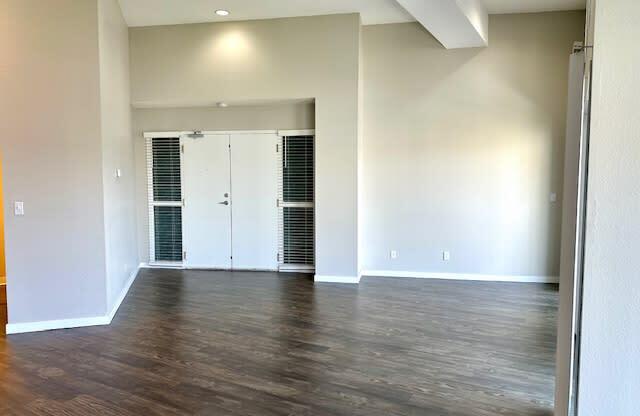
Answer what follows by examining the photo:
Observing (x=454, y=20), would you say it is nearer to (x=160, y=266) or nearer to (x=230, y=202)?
(x=230, y=202)

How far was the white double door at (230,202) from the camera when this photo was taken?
6.61 meters

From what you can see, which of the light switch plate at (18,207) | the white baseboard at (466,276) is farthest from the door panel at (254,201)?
the light switch plate at (18,207)

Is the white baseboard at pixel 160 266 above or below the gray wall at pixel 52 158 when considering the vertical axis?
below

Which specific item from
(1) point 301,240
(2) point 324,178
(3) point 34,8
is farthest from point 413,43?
(3) point 34,8

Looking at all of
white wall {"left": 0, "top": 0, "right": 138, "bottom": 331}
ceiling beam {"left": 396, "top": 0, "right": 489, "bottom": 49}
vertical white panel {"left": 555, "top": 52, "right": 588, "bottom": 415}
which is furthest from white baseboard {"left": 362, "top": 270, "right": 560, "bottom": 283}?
Answer: vertical white panel {"left": 555, "top": 52, "right": 588, "bottom": 415}

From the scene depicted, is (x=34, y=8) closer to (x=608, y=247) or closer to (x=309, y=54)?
(x=309, y=54)

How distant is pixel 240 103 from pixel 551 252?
4422 mm

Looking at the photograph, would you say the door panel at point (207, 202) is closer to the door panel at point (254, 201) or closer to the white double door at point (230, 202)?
the white double door at point (230, 202)

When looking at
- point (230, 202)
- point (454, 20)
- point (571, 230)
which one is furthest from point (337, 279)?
point (571, 230)

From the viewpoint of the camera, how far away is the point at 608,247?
64.4 inches

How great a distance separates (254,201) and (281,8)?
8.28 feet

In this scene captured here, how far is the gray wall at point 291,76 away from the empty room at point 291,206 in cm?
3

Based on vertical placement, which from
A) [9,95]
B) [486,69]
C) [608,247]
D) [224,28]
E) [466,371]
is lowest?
[466,371]

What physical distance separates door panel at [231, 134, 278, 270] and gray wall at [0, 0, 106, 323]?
233cm
